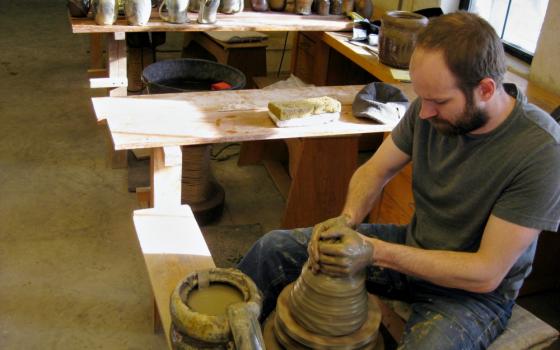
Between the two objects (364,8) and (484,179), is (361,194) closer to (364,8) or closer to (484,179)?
(484,179)

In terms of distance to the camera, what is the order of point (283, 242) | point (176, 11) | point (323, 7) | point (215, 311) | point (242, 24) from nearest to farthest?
point (215, 311) → point (283, 242) → point (176, 11) → point (242, 24) → point (323, 7)

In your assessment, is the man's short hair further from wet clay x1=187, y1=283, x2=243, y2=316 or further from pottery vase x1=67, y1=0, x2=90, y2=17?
pottery vase x1=67, y1=0, x2=90, y2=17

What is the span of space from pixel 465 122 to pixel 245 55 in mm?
3244

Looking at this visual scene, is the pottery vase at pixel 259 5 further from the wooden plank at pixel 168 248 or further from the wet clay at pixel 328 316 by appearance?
the wet clay at pixel 328 316

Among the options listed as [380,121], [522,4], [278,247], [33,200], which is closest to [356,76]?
[522,4]

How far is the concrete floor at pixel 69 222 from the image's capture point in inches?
106

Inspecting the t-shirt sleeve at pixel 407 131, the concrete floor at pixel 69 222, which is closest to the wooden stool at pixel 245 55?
the concrete floor at pixel 69 222

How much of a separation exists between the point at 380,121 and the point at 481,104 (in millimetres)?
979

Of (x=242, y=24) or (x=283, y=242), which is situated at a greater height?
(x=242, y=24)

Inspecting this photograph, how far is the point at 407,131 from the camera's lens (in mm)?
2078

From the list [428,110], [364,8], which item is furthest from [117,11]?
[428,110]

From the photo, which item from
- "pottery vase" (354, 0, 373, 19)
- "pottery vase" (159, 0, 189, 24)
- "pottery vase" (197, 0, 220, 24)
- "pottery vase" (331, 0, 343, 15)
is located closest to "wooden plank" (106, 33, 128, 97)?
"pottery vase" (159, 0, 189, 24)

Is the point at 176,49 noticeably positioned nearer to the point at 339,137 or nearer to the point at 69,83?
the point at 69,83

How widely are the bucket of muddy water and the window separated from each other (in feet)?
8.78
